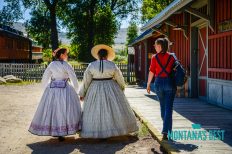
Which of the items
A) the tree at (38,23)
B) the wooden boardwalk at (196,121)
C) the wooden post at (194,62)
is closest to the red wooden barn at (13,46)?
the tree at (38,23)

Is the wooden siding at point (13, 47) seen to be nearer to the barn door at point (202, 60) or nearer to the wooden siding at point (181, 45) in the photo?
the wooden siding at point (181, 45)

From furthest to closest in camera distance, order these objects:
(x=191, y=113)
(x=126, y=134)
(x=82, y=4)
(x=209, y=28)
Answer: (x=82, y=4) → (x=209, y=28) → (x=191, y=113) → (x=126, y=134)

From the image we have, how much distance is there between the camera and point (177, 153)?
17.0ft

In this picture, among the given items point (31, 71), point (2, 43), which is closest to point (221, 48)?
point (31, 71)

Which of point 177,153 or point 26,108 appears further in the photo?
point 26,108

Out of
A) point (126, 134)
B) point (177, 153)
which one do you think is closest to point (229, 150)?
point (177, 153)

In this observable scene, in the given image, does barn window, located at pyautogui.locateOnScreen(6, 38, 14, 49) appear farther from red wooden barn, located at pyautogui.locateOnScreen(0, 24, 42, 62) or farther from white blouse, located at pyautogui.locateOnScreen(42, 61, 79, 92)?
white blouse, located at pyautogui.locateOnScreen(42, 61, 79, 92)

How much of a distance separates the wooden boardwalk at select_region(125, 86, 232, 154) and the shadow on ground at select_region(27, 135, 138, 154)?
677mm

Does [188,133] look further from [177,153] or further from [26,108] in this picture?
[26,108]

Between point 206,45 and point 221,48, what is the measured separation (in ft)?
5.04

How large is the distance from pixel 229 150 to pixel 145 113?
4.14 meters

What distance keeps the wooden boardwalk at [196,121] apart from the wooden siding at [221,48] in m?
0.92

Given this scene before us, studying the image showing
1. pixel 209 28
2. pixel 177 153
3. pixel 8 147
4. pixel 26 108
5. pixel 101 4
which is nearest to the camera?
pixel 177 153

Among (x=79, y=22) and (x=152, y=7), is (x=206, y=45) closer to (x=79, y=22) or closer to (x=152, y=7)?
(x=79, y=22)
